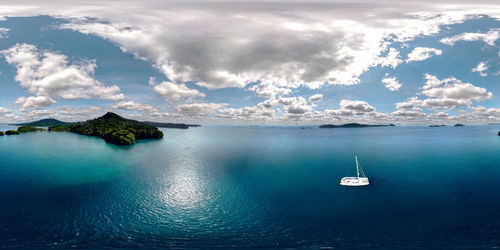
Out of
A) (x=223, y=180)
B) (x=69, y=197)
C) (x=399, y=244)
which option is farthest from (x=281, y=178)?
(x=69, y=197)

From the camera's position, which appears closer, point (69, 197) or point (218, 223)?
point (218, 223)

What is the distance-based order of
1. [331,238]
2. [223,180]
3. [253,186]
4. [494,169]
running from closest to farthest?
[331,238] < [253,186] < [223,180] < [494,169]

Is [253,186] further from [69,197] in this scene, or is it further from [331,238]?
[69,197]

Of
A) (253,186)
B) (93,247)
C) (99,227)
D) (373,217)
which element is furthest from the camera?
(253,186)

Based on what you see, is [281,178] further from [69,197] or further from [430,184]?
[69,197]

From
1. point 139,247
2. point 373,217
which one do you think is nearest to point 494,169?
point 373,217

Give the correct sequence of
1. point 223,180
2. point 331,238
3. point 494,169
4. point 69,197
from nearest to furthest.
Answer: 1. point 331,238
2. point 69,197
3. point 223,180
4. point 494,169

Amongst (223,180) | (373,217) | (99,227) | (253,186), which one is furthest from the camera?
(223,180)

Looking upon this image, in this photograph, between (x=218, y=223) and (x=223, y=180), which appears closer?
(x=218, y=223)

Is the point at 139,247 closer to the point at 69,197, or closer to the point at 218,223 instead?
the point at 218,223
